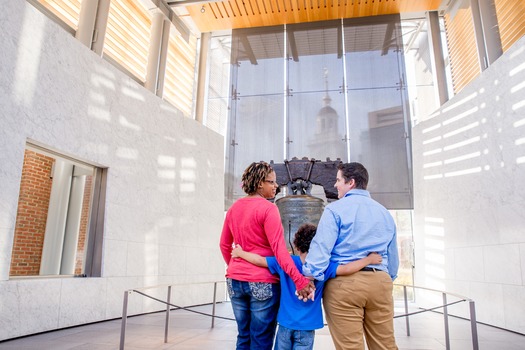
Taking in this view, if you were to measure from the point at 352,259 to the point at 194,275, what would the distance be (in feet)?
17.2

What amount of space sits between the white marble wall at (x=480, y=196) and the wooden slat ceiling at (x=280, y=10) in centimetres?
264

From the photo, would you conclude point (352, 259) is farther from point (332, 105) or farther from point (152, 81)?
point (332, 105)

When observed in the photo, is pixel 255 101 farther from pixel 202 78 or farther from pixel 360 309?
pixel 360 309

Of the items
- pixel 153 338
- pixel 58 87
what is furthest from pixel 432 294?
pixel 58 87

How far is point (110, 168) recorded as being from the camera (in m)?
4.90

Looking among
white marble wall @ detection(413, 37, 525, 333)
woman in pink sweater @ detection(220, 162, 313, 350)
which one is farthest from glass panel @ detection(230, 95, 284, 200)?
woman in pink sweater @ detection(220, 162, 313, 350)

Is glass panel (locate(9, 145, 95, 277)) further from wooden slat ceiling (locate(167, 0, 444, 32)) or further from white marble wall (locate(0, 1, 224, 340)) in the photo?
wooden slat ceiling (locate(167, 0, 444, 32))

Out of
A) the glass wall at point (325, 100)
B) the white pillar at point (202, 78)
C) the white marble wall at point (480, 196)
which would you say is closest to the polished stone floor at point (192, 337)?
the white marble wall at point (480, 196)

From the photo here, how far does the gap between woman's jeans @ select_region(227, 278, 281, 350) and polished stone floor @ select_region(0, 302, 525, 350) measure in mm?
1814

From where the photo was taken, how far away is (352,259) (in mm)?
1705

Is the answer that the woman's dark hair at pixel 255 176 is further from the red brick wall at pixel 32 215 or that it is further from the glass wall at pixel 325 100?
the glass wall at pixel 325 100

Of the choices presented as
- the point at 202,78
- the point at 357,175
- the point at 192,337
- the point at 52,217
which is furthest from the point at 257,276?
the point at 202,78

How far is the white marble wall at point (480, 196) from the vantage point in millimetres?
4375

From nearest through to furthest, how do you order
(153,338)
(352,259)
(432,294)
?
(352,259) → (153,338) → (432,294)
